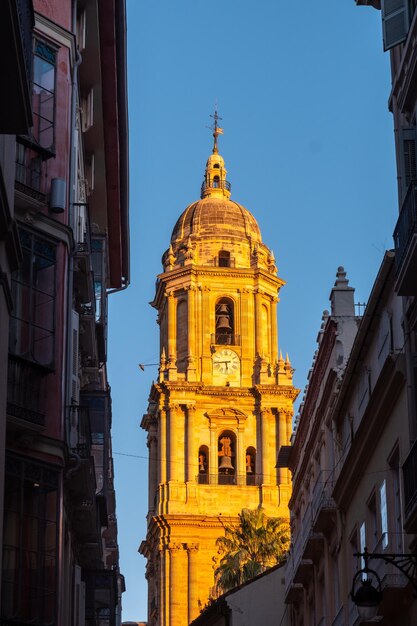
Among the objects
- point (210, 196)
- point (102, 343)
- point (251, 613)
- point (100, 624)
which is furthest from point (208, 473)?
point (102, 343)

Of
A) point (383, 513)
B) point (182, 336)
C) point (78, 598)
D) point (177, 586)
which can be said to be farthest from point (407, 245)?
point (182, 336)

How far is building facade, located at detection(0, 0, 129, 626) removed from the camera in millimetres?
20359

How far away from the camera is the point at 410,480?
2262 cm

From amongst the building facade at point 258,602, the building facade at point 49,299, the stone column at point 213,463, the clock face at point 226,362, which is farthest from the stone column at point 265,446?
the building facade at point 49,299

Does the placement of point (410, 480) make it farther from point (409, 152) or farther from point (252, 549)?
point (252, 549)

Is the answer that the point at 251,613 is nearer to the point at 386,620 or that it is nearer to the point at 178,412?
the point at 386,620

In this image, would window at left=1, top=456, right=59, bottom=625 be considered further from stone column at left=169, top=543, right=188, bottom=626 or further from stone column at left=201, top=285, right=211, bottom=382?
stone column at left=201, top=285, right=211, bottom=382

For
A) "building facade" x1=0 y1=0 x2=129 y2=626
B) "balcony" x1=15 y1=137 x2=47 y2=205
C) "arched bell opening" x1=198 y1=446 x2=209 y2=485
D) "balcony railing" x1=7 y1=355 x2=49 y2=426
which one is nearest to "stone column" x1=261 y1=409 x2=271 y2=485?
"arched bell opening" x1=198 y1=446 x2=209 y2=485

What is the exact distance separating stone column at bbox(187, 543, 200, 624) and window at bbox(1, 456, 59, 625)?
57.8m

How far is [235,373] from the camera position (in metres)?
84.3

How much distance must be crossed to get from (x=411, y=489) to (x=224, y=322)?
6372 cm

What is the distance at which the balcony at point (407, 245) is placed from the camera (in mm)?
21438

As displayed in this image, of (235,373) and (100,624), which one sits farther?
(235,373)

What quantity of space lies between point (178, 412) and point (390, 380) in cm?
5620
